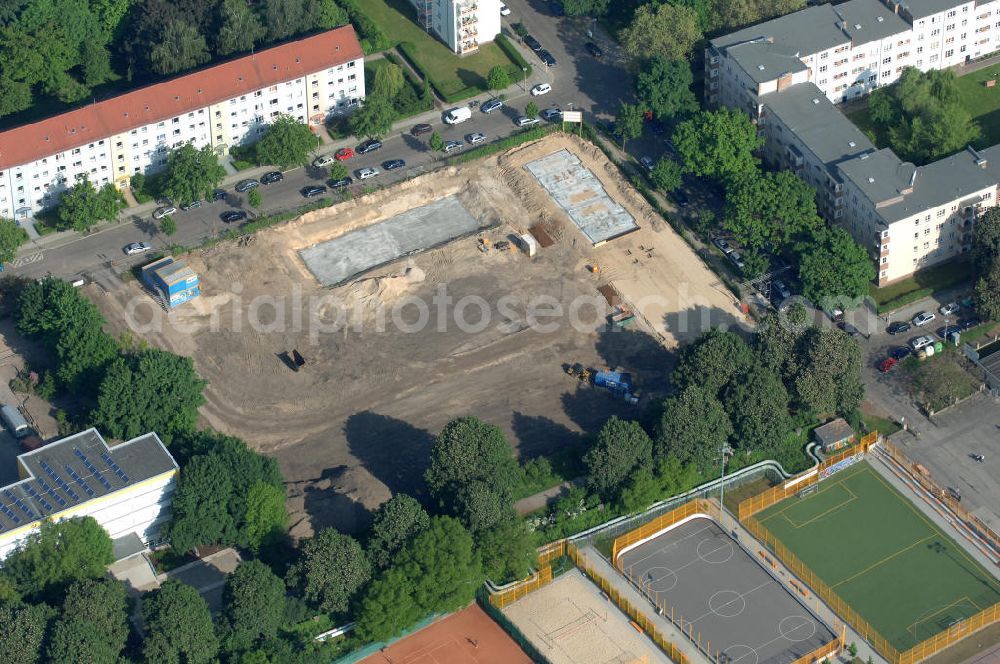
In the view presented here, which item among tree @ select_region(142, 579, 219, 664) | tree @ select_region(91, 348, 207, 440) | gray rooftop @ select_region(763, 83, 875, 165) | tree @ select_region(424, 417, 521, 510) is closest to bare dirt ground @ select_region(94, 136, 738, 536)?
tree @ select_region(91, 348, 207, 440)

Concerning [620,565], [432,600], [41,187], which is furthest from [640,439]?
[41,187]

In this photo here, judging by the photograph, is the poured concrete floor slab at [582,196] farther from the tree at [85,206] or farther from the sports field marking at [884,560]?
the sports field marking at [884,560]

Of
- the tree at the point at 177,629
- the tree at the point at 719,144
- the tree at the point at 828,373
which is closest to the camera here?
the tree at the point at 177,629

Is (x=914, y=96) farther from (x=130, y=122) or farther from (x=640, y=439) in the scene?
(x=130, y=122)

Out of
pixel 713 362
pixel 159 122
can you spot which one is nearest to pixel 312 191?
pixel 159 122

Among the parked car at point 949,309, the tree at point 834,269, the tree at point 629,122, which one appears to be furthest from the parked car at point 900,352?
the tree at point 629,122

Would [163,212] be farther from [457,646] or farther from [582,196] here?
[457,646]

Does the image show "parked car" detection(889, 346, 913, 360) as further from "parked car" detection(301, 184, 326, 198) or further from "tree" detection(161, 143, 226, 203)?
"tree" detection(161, 143, 226, 203)
